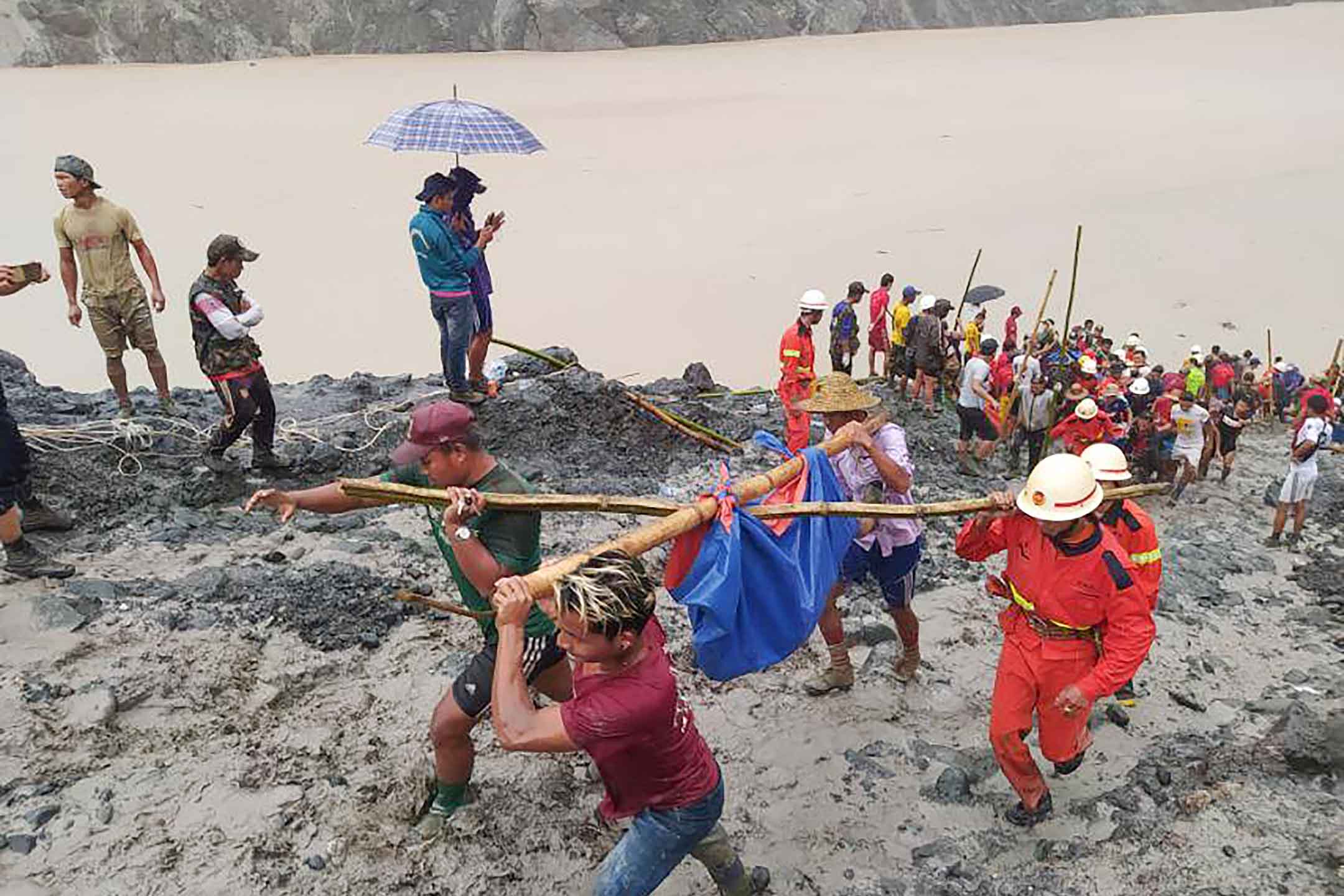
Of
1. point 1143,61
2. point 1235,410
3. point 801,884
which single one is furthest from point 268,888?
point 1143,61

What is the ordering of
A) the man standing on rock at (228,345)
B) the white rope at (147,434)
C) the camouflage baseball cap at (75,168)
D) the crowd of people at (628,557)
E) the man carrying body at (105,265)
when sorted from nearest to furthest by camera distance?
1. the crowd of people at (628,557)
2. the man standing on rock at (228,345)
3. the camouflage baseball cap at (75,168)
4. the man carrying body at (105,265)
5. the white rope at (147,434)

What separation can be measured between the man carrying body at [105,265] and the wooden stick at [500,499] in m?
4.15

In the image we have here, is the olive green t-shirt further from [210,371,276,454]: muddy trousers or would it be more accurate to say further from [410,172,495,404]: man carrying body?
[410,172,495,404]: man carrying body

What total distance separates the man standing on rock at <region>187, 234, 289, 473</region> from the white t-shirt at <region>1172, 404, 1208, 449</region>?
8.35m

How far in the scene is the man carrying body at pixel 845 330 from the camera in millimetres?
11203

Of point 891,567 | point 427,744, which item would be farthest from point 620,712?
point 891,567

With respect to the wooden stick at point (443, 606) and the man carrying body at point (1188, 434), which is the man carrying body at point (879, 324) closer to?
the man carrying body at point (1188, 434)

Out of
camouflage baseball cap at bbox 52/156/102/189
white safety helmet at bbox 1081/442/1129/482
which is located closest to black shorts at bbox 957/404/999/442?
white safety helmet at bbox 1081/442/1129/482

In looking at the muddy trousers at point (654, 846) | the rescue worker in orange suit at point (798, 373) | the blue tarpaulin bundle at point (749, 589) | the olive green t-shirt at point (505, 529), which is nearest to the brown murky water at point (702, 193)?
the rescue worker in orange suit at point (798, 373)

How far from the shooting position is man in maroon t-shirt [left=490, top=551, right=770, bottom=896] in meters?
2.80

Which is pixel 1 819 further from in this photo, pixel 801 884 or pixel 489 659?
pixel 801 884

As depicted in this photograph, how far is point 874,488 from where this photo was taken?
501 cm

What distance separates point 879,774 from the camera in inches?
188

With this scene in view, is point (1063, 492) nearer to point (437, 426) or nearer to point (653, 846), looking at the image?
point (653, 846)
